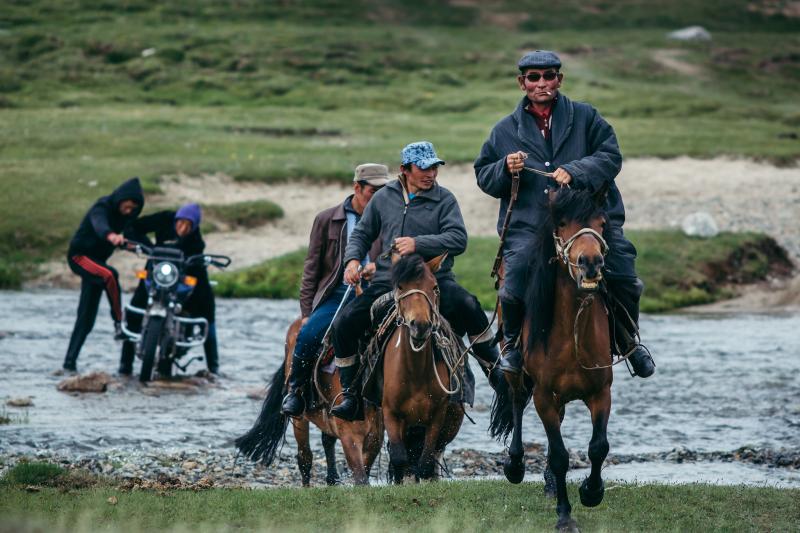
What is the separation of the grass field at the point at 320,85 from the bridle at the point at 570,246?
72.2 feet

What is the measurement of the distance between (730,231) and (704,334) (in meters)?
8.37

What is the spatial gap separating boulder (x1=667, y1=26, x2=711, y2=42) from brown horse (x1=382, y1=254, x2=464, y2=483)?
7481 cm

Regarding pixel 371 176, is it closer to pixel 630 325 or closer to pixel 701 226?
pixel 630 325

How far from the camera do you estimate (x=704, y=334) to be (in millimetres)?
24203

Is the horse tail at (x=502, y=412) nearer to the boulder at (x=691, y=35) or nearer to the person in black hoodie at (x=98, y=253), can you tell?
the person in black hoodie at (x=98, y=253)

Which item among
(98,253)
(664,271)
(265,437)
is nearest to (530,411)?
(265,437)

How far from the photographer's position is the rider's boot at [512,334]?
991cm

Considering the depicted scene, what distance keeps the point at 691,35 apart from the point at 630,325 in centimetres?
7669

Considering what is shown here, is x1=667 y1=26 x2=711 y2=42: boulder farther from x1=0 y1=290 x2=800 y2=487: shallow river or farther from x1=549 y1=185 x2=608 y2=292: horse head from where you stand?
x1=549 y1=185 x2=608 y2=292: horse head

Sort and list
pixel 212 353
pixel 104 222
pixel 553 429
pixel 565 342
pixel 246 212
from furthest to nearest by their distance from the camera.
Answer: pixel 246 212 → pixel 212 353 → pixel 104 222 → pixel 553 429 → pixel 565 342

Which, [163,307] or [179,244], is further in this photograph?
[179,244]

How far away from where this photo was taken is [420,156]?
10.6 m

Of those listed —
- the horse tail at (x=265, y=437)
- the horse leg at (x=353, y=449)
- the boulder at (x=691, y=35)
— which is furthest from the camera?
the boulder at (x=691, y=35)

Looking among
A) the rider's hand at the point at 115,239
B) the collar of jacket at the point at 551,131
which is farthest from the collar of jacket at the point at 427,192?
the rider's hand at the point at 115,239
